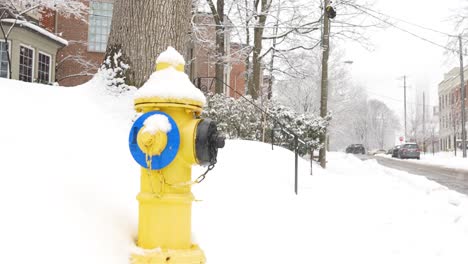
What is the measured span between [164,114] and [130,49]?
2.53 meters

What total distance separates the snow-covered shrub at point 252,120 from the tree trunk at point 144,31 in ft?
17.6

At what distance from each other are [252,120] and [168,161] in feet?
33.3

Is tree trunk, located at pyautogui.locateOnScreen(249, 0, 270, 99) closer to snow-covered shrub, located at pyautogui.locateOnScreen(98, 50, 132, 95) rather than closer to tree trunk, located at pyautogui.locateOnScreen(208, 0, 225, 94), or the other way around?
tree trunk, located at pyautogui.locateOnScreen(208, 0, 225, 94)

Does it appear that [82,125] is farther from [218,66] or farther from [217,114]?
[218,66]

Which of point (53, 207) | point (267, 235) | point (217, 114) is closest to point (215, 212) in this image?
point (267, 235)

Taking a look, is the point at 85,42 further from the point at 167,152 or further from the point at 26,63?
the point at 167,152

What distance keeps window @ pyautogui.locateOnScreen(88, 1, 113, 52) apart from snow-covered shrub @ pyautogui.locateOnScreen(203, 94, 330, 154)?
1000 centimetres

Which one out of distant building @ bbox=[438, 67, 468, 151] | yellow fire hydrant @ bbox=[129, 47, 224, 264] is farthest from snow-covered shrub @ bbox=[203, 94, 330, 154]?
distant building @ bbox=[438, 67, 468, 151]

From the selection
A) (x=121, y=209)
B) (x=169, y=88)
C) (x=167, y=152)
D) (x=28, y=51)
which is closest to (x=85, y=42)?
(x=28, y=51)

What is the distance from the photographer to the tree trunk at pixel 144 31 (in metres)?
4.34

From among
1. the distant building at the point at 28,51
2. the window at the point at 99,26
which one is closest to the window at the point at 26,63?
the distant building at the point at 28,51

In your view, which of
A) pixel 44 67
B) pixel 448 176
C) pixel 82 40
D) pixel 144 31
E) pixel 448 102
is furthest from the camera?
pixel 448 102

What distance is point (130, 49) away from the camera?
446cm

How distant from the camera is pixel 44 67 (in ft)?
54.2
